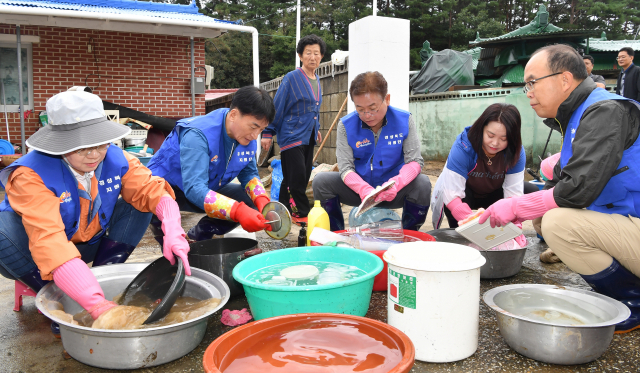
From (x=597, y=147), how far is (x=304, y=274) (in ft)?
4.80

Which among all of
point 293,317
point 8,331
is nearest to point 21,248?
point 8,331

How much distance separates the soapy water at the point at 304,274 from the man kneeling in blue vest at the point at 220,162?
41cm

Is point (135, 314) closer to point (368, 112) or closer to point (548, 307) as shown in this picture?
point (548, 307)

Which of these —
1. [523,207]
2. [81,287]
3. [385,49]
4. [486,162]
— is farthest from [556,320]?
[385,49]

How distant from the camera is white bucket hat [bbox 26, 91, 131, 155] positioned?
6.53 ft

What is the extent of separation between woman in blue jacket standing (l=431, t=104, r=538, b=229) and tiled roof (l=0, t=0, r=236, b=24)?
6786mm

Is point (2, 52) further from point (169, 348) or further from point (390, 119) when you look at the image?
point (169, 348)

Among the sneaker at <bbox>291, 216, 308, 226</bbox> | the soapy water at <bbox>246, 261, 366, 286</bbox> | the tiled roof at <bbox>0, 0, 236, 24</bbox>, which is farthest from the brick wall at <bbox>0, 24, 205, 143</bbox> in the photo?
the soapy water at <bbox>246, 261, 366, 286</bbox>

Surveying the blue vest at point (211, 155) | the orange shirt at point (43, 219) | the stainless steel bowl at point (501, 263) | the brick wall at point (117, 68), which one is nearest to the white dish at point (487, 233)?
the stainless steel bowl at point (501, 263)

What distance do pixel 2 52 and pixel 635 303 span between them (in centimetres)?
983

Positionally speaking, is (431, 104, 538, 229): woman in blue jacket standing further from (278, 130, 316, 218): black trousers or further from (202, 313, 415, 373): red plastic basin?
(202, 313, 415, 373): red plastic basin

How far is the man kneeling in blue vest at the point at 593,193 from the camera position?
77.3 inches

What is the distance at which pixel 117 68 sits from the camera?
873 cm

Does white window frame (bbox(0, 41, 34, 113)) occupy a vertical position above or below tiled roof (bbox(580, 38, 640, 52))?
below
